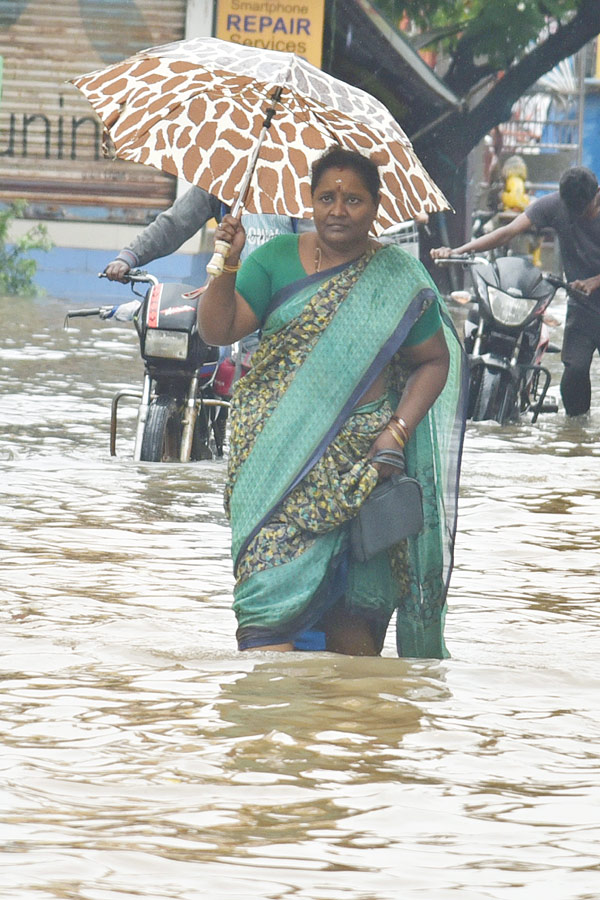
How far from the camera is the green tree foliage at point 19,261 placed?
61.9ft

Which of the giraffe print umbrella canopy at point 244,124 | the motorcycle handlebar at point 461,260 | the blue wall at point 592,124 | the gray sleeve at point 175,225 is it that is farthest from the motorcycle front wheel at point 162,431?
the blue wall at point 592,124

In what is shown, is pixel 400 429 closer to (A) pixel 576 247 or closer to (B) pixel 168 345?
(B) pixel 168 345

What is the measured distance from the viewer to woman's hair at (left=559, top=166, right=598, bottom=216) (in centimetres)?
1144

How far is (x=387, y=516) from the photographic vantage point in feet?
14.9

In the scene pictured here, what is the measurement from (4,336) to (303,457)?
35.2 ft

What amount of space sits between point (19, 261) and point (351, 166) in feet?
48.9

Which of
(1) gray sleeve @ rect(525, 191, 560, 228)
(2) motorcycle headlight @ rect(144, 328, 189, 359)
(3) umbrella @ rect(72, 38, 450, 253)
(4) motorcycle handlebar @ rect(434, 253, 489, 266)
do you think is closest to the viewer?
(3) umbrella @ rect(72, 38, 450, 253)

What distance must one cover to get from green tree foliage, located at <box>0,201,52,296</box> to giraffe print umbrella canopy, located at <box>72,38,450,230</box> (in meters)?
13.6

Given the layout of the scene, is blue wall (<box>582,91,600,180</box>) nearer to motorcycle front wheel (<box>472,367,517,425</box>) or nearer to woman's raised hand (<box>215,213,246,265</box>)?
motorcycle front wheel (<box>472,367,517,425</box>)

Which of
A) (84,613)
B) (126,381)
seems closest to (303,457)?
(84,613)

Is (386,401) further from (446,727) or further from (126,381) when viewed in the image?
(126,381)

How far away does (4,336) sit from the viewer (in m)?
15.0

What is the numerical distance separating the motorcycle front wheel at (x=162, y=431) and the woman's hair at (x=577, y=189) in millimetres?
3799

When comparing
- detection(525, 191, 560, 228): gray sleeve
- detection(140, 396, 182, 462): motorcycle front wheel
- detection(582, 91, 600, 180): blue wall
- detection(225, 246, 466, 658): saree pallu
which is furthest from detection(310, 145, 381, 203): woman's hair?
detection(582, 91, 600, 180): blue wall
